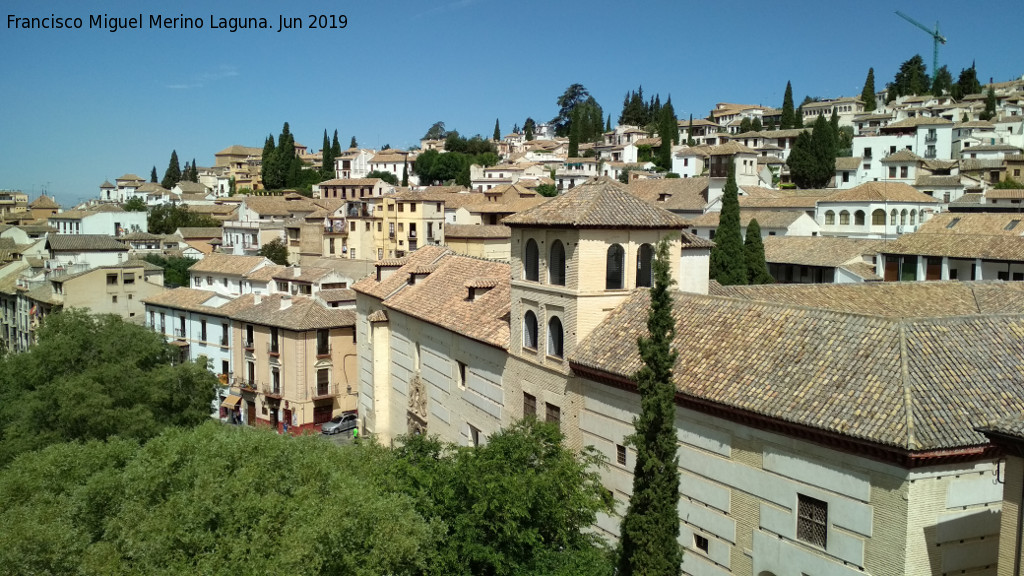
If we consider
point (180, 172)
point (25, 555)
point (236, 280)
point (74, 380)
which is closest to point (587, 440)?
point (25, 555)

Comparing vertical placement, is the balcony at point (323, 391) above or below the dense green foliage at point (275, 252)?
below

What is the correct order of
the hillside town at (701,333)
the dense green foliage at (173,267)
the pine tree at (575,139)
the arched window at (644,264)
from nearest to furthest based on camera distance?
1. the hillside town at (701,333)
2. the arched window at (644,264)
3. the dense green foliage at (173,267)
4. the pine tree at (575,139)

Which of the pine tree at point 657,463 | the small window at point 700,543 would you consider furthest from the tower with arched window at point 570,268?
the pine tree at point 657,463

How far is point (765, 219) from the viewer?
56.4 m

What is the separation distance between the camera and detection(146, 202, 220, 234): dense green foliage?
92.0 metres

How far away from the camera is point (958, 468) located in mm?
13492

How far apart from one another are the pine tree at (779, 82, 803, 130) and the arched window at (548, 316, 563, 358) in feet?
273

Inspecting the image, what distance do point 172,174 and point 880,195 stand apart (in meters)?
115

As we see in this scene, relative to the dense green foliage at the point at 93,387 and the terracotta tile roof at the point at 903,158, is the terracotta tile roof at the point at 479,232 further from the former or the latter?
the terracotta tile roof at the point at 903,158

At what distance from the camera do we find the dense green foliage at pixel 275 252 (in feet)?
225

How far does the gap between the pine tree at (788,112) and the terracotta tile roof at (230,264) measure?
6545 cm

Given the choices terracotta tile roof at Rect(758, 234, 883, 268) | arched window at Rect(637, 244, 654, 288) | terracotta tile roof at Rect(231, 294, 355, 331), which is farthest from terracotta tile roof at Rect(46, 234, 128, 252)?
arched window at Rect(637, 244, 654, 288)

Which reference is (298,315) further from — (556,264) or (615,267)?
(615,267)

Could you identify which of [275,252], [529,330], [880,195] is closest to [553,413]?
[529,330]
